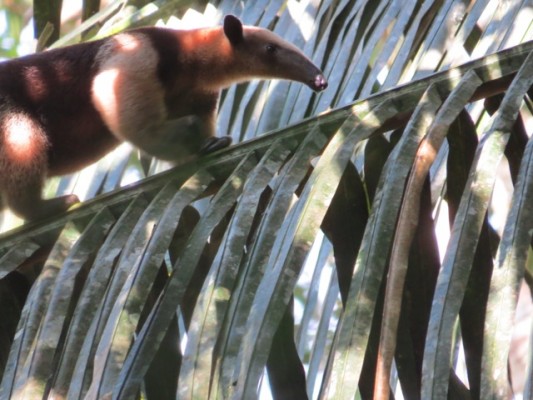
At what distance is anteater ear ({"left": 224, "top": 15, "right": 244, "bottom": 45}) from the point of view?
5.14 m

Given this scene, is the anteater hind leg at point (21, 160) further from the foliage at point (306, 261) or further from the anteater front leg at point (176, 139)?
the foliage at point (306, 261)

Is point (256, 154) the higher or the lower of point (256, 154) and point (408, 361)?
the higher

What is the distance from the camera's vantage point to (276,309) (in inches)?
98.5

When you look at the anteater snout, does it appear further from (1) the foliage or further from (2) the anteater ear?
(2) the anteater ear

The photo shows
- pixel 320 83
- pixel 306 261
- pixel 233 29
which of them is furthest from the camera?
pixel 233 29

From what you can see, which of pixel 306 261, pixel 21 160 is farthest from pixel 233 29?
pixel 306 261

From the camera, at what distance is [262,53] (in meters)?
5.27

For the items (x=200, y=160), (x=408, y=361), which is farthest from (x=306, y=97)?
(x=408, y=361)

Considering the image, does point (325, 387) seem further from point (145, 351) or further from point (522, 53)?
point (522, 53)

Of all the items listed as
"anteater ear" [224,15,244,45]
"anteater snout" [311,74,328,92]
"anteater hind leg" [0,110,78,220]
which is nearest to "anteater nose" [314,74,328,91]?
"anteater snout" [311,74,328,92]

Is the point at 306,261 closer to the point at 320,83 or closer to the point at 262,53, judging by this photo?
the point at 320,83

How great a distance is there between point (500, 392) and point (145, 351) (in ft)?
3.23

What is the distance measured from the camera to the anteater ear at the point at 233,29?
5.14 metres

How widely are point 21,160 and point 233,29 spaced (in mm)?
1293
